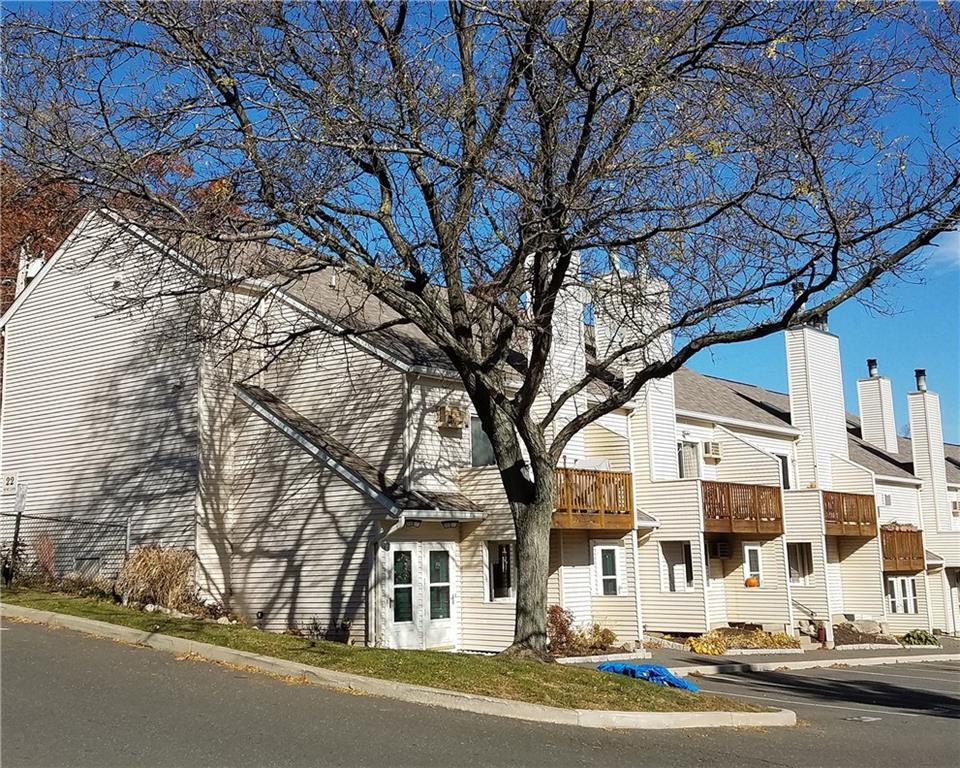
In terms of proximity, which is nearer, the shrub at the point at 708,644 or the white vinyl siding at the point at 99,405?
the white vinyl siding at the point at 99,405

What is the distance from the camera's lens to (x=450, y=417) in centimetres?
2147

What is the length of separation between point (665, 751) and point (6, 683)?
24.7 ft

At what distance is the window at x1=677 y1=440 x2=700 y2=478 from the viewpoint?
30.0 metres

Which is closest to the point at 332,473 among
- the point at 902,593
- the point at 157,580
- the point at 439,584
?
the point at 439,584

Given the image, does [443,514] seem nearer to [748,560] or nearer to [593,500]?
[593,500]

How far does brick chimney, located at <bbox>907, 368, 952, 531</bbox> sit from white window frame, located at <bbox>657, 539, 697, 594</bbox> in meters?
19.7

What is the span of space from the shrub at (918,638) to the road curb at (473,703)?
21.7 meters

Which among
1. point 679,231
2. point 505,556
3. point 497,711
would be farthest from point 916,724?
point 505,556

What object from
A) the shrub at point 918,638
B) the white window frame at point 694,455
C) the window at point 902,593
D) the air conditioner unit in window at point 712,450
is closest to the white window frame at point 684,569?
the white window frame at point 694,455

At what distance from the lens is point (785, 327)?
1351 cm

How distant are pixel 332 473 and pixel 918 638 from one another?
22290 mm

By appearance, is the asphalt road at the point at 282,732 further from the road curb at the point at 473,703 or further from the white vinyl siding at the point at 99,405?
the white vinyl siding at the point at 99,405

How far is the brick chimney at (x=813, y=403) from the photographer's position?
34.8 m

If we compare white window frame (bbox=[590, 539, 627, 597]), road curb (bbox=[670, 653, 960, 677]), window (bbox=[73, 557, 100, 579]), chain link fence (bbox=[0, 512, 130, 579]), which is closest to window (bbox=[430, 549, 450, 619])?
white window frame (bbox=[590, 539, 627, 597])
